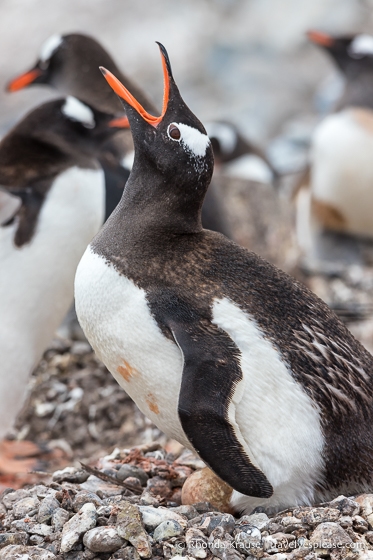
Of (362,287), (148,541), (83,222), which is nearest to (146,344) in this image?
(148,541)

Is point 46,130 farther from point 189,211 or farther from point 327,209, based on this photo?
point 327,209

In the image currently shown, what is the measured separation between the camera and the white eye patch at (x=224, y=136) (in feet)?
28.8

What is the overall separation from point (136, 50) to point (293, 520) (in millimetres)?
14538

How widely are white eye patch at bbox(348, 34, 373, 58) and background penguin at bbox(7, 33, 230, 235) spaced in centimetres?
304

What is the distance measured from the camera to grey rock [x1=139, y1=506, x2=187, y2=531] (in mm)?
2516

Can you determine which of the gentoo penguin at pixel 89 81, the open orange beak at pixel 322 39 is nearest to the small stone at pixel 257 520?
the gentoo penguin at pixel 89 81

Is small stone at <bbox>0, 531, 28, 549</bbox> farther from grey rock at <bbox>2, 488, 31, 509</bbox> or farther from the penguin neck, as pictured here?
the penguin neck

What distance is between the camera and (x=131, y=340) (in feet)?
8.73

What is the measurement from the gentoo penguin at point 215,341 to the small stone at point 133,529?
0.26 metres

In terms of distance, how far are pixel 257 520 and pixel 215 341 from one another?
539mm

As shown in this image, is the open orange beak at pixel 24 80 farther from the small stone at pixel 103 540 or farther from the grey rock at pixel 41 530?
the small stone at pixel 103 540

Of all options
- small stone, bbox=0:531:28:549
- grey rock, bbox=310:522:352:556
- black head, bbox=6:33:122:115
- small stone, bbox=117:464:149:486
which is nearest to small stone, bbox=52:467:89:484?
small stone, bbox=117:464:149:486

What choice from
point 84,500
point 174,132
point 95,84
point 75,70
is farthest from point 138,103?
point 75,70

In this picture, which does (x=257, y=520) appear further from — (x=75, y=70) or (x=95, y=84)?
(x=75, y=70)
